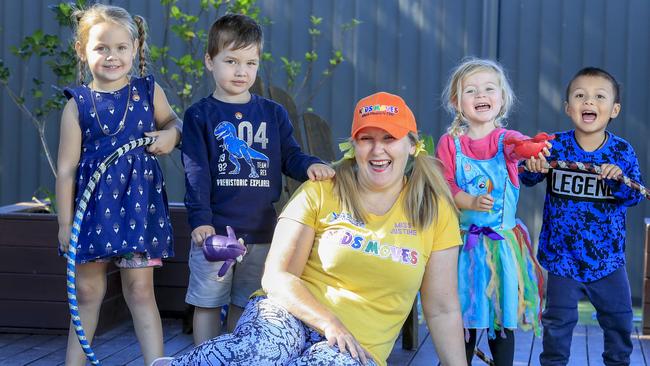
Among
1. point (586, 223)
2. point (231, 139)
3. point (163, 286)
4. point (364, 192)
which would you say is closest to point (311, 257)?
point (364, 192)

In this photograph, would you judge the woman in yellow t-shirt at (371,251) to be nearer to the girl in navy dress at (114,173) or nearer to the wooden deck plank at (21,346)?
the girl in navy dress at (114,173)

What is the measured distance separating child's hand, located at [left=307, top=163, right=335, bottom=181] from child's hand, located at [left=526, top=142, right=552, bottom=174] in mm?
759

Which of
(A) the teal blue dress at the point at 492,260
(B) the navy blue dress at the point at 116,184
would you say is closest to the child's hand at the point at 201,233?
(B) the navy blue dress at the point at 116,184

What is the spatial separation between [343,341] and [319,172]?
2.00 feet

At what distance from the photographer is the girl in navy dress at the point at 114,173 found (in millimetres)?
3746

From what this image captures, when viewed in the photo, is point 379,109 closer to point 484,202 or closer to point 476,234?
point 484,202

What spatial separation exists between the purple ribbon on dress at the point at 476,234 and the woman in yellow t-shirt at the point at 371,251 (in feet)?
1.35

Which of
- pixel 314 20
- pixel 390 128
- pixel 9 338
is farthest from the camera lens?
pixel 314 20

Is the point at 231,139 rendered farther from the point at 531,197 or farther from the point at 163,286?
the point at 531,197

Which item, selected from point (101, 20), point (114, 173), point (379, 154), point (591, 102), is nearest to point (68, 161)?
point (114, 173)

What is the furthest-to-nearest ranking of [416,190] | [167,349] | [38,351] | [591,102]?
[167,349] → [38,351] → [591,102] → [416,190]

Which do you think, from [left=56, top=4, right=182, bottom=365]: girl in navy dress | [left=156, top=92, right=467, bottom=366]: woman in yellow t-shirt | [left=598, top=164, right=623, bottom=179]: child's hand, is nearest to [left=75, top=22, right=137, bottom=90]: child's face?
[left=56, top=4, right=182, bottom=365]: girl in navy dress

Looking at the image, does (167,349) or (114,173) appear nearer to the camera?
(114,173)

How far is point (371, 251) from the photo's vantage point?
3.24 meters
